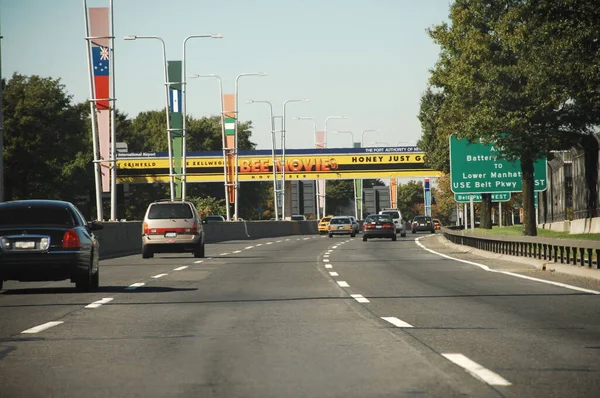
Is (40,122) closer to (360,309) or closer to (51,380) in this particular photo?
(360,309)

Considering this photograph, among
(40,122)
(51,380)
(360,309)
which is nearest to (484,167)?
(360,309)

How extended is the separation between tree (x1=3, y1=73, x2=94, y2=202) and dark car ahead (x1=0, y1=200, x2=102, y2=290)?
7183 centimetres

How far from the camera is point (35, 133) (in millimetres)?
94188

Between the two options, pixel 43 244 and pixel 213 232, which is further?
pixel 213 232

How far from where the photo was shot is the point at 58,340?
11312 millimetres

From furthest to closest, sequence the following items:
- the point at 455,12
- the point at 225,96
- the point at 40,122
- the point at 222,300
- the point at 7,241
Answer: the point at 40,122 < the point at 225,96 < the point at 455,12 < the point at 7,241 < the point at 222,300

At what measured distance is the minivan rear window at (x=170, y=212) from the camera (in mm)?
34594

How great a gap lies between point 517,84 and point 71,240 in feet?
94.9

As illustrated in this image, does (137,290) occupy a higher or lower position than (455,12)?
lower

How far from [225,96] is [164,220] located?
49.3 meters

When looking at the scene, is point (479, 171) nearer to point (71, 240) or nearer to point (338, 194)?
point (71, 240)

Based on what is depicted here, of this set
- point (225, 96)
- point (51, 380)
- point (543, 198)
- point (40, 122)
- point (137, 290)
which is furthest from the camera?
point (40, 122)

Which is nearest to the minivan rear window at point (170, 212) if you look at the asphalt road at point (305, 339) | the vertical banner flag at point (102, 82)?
the vertical banner flag at point (102, 82)

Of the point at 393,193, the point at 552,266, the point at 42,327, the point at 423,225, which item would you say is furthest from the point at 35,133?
the point at 42,327
